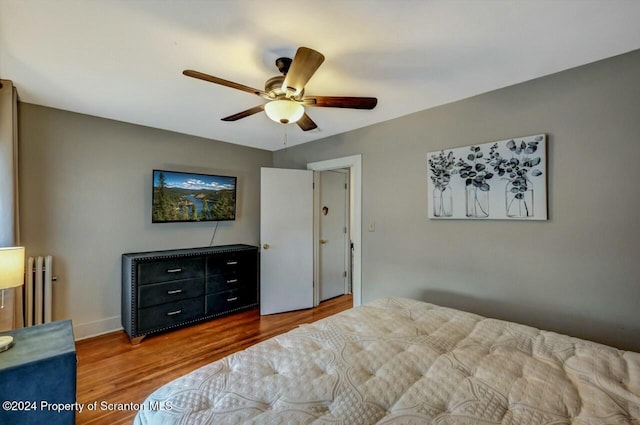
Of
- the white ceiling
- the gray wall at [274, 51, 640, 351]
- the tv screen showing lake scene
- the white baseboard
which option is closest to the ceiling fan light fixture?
the white ceiling

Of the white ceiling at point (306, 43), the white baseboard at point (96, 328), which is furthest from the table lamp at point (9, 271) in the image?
the white baseboard at point (96, 328)

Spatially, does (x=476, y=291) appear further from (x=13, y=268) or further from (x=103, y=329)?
(x=103, y=329)

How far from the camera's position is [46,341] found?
1688 millimetres

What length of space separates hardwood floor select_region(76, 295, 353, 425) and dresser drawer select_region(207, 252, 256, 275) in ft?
1.93

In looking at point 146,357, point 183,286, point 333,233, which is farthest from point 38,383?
point 333,233

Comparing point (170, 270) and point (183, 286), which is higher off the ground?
point (170, 270)

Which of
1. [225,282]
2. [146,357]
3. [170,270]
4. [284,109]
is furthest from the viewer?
[225,282]

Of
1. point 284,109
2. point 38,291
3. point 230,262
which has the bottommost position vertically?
point 38,291

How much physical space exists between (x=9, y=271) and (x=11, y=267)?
24 millimetres

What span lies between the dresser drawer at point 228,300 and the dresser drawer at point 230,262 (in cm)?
27

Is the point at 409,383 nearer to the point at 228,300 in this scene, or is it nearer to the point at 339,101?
the point at 339,101

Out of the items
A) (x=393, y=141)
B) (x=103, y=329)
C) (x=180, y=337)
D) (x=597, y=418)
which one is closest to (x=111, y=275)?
(x=103, y=329)

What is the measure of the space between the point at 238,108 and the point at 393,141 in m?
1.59

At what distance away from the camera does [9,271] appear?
65.2 inches
